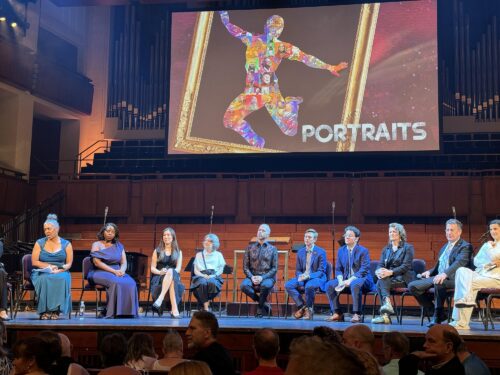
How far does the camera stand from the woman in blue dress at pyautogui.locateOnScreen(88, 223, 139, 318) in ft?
24.6

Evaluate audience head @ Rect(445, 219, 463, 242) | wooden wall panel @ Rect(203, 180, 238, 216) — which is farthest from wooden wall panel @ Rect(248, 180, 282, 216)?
audience head @ Rect(445, 219, 463, 242)

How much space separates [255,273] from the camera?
27.6ft

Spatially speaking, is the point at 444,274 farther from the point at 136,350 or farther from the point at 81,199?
the point at 81,199

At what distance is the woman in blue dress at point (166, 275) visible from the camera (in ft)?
26.7

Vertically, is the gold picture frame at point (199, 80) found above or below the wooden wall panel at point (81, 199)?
above

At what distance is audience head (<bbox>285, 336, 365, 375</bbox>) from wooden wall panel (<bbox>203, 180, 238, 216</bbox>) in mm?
11632

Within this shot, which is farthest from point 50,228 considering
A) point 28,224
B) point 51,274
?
point 28,224

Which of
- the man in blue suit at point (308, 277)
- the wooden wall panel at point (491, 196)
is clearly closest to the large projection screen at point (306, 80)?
the wooden wall panel at point (491, 196)

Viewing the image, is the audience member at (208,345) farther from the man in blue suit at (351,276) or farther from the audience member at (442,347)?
the man in blue suit at (351,276)

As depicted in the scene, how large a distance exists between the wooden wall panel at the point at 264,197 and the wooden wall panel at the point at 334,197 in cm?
72

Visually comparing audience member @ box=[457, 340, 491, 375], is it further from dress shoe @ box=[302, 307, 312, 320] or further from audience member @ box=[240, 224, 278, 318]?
audience member @ box=[240, 224, 278, 318]

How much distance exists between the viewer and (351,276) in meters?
7.83

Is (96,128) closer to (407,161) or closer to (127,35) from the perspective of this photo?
(127,35)

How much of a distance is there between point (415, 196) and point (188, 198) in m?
4.06
